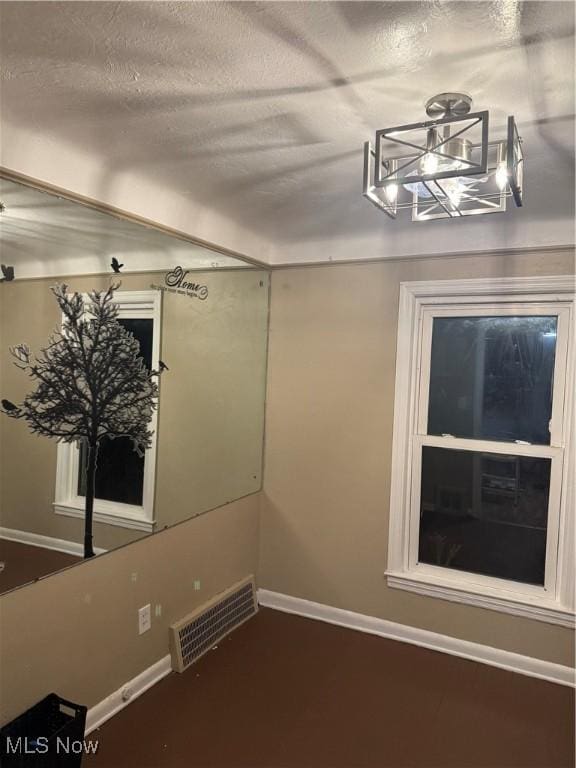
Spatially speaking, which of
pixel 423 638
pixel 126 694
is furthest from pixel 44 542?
pixel 423 638

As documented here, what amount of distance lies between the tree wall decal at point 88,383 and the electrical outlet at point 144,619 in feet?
1.61

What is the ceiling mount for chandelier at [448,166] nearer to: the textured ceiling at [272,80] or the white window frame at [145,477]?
the textured ceiling at [272,80]

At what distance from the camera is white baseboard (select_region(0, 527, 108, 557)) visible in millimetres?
1831

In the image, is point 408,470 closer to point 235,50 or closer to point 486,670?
point 486,670

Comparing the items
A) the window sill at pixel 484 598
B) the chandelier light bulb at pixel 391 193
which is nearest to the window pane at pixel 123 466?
the chandelier light bulb at pixel 391 193

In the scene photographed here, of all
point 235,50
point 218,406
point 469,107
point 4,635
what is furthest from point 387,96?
point 4,635

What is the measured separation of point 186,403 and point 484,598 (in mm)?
1910

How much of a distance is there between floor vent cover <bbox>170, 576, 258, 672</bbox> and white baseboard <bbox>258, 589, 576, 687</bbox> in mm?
194

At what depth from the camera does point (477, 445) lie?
2.87 metres

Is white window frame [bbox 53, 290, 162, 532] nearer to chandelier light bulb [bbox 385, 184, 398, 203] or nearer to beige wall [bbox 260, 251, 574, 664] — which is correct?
beige wall [bbox 260, 251, 574, 664]

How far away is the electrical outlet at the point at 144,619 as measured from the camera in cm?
246

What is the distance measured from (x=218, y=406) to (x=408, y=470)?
45.9 inches

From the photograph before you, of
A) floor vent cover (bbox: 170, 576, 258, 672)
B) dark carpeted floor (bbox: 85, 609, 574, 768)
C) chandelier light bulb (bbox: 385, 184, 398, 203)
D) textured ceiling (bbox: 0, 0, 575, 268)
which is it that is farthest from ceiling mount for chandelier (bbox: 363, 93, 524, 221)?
floor vent cover (bbox: 170, 576, 258, 672)

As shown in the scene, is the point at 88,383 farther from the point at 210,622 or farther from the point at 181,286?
the point at 210,622
